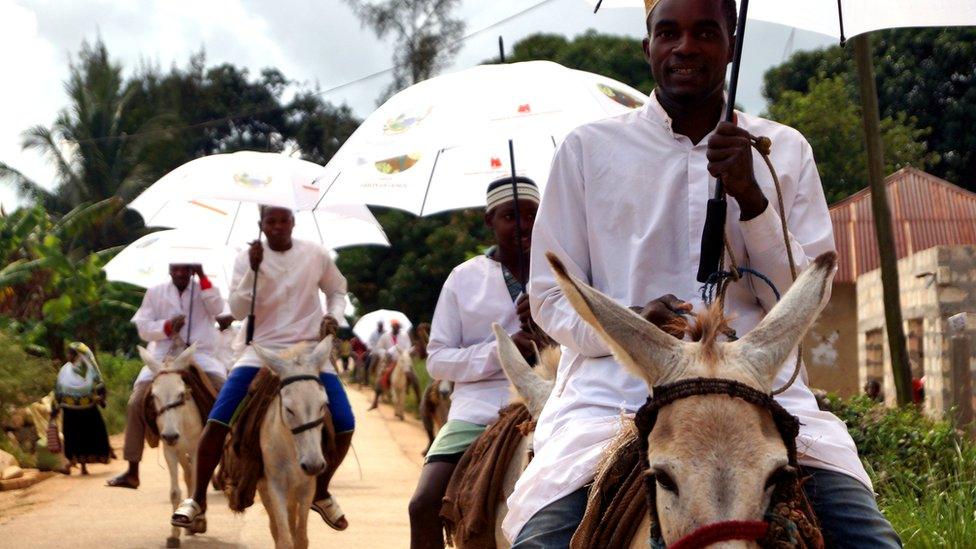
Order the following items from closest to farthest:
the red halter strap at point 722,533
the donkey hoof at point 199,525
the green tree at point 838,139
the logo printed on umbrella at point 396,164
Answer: the red halter strap at point 722,533 < the logo printed on umbrella at point 396,164 < the donkey hoof at point 199,525 < the green tree at point 838,139

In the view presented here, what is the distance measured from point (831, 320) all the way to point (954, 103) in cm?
1464

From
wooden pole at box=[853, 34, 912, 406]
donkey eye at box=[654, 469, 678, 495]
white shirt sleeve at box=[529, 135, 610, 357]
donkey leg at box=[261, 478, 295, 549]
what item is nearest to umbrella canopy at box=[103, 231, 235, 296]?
donkey leg at box=[261, 478, 295, 549]

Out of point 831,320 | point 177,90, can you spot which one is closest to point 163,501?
point 831,320

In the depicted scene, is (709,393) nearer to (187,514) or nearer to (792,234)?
(792,234)

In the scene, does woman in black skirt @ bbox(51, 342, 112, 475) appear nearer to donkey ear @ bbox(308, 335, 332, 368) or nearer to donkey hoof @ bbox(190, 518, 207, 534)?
donkey hoof @ bbox(190, 518, 207, 534)

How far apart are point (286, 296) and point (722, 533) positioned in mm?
7445

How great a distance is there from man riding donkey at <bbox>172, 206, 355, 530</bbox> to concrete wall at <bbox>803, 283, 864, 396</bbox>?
41.9 ft

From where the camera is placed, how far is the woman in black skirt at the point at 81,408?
18.1 meters

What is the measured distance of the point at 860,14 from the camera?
4.43 meters

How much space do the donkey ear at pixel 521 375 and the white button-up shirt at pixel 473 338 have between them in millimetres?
990

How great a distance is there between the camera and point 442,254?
40844 millimetres

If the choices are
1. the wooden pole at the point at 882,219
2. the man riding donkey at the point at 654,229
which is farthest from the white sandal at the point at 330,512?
the man riding donkey at the point at 654,229

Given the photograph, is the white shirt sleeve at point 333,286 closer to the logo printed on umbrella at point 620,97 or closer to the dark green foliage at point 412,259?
the logo printed on umbrella at point 620,97

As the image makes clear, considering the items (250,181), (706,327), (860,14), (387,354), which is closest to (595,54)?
(387,354)
